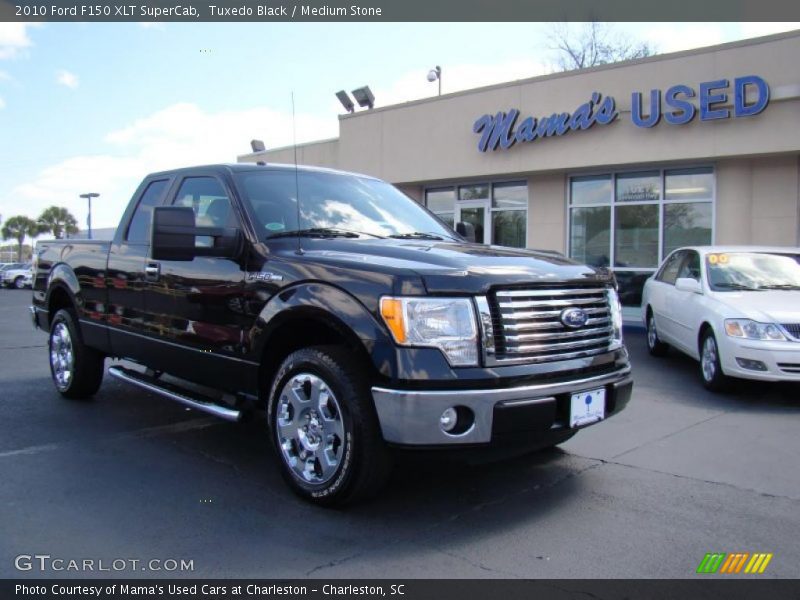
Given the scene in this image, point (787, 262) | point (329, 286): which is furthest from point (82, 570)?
point (787, 262)

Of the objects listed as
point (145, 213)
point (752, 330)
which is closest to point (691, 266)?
point (752, 330)

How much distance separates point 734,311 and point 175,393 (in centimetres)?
530

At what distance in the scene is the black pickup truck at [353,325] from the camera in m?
3.46

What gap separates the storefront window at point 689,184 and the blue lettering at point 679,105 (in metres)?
1.18

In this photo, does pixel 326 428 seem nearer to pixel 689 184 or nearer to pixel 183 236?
pixel 183 236

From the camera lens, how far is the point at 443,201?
56.9 feet

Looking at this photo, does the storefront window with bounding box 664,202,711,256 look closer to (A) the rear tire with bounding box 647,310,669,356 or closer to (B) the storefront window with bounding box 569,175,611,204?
(B) the storefront window with bounding box 569,175,611,204

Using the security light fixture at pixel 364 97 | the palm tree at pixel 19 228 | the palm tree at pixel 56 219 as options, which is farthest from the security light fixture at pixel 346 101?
the palm tree at pixel 19 228

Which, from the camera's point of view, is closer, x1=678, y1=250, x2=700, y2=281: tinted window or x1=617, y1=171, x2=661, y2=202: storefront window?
x1=678, y1=250, x2=700, y2=281: tinted window

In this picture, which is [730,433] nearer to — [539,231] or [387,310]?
[387,310]

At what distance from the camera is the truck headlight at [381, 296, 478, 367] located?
346 centimetres

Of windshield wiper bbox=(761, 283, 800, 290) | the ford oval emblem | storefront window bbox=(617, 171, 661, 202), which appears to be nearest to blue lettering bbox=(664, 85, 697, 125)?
storefront window bbox=(617, 171, 661, 202)

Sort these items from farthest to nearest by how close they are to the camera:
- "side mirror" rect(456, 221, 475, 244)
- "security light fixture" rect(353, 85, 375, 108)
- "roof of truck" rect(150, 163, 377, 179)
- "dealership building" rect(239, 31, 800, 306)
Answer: "security light fixture" rect(353, 85, 375, 108) < "dealership building" rect(239, 31, 800, 306) < "side mirror" rect(456, 221, 475, 244) < "roof of truck" rect(150, 163, 377, 179)
